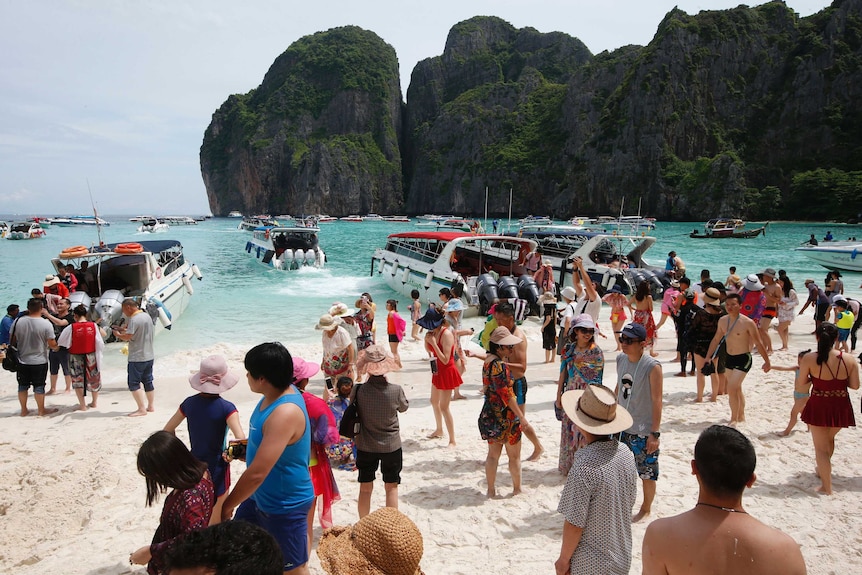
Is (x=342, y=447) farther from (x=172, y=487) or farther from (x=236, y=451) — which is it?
(x=172, y=487)

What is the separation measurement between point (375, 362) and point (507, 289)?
34.8 ft

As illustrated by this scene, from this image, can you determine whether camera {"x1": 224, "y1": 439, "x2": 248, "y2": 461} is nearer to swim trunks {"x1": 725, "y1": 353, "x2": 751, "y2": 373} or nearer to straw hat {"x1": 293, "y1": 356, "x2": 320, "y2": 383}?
straw hat {"x1": 293, "y1": 356, "x2": 320, "y2": 383}

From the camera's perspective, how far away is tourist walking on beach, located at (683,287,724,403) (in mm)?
6738

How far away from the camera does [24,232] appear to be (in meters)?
54.2

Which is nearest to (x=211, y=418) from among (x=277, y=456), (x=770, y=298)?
(x=277, y=456)

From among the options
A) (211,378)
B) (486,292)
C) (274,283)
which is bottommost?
(274,283)

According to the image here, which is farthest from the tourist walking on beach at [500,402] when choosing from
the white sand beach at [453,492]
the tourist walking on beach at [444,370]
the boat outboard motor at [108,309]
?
the boat outboard motor at [108,309]

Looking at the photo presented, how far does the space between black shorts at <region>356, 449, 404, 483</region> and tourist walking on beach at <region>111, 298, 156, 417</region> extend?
176 inches

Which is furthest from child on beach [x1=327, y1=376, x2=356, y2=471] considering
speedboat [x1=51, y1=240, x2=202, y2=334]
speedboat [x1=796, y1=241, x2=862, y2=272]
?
speedboat [x1=796, y1=241, x2=862, y2=272]

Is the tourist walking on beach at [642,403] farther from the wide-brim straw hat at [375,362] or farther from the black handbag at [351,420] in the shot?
the black handbag at [351,420]

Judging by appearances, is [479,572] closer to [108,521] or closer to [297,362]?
[297,362]

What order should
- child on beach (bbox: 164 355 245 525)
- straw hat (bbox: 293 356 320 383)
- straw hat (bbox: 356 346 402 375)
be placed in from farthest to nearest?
1. straw hat (bbox: 356 346 402 375)
2. straw hat (bbox: 293 356 320 383)
3. child on beach (bbox: 164 355 245 525)

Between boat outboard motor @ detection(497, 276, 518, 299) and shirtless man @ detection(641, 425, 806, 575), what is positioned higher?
shirtless man @ detection(641, 425, 806, 575)

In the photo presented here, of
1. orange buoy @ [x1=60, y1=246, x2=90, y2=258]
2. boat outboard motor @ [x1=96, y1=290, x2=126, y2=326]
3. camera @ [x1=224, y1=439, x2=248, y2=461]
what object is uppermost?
orange buoy @ [x1=60, y1=246, x2=90, y2=258]
